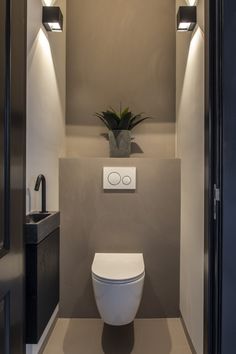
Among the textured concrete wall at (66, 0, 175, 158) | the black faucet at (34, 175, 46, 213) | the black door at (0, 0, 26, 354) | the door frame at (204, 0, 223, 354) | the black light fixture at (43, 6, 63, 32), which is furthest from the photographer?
the textured concrete wall at (66, 0, 175, 158)

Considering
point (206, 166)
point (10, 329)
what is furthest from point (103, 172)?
point (10, 329)

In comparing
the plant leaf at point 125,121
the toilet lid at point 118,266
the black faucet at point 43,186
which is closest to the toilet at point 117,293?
the toilet lid at point 118,266

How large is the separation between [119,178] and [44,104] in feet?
2.60

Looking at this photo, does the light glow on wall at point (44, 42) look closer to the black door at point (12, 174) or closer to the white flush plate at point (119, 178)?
the black door at point (12, 174)

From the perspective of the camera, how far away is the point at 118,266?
2.14m

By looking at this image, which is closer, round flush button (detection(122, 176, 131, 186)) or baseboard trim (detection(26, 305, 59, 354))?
baseboard trim (detection(26, 305, 59, 354))

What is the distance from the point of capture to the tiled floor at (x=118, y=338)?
6.75 ft

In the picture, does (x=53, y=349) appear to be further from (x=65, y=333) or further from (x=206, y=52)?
(x=206, y=52)

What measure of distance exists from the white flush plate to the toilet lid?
51 centimetres

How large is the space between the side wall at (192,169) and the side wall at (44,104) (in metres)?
0.93

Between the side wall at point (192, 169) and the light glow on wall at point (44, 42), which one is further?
the light glow on wall at point (44, 42)

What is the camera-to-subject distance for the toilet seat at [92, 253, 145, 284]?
6.35 ft

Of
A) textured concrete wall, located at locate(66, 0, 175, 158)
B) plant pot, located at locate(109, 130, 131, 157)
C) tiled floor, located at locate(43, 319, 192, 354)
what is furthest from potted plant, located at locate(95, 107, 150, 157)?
tiled floor, located at locate(43, 319, 192, 354)

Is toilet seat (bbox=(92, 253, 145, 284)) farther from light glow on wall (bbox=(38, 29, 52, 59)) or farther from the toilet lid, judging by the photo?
light glow on wall (bbox=(38, 29, 52, 59))
